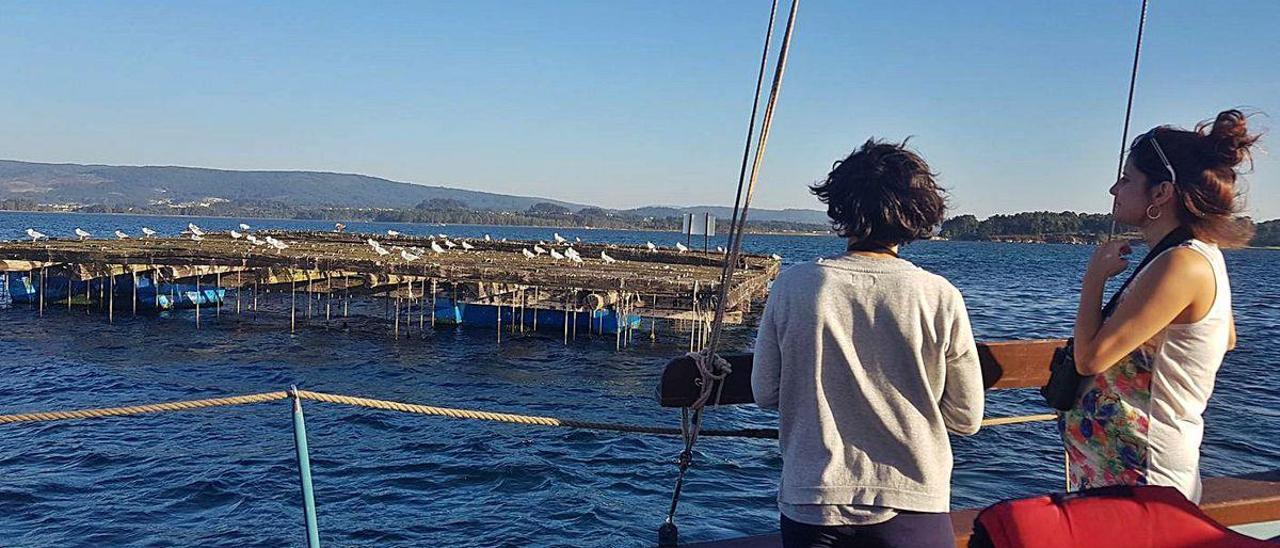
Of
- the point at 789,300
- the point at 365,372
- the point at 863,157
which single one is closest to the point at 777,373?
the point at 789,300

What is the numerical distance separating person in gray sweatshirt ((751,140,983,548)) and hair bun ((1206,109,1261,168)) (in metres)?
0.88

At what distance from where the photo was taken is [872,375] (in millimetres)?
2277

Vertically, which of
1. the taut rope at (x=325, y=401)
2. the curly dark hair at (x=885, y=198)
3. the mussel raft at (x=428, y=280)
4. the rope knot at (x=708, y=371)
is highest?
the curly dark hair at (x=885, y=198)

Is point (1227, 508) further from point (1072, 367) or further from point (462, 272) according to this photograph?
point (462, 272)

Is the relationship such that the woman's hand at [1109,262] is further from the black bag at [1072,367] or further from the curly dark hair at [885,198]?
the curly dark hair at [885,198]

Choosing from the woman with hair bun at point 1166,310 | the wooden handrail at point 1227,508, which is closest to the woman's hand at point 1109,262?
the woman with hair bun at point 1166,310

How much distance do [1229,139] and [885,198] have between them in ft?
3.50

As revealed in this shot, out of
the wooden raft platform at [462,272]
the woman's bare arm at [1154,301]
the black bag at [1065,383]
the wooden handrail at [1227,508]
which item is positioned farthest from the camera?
the wooden raft platform at [462,272]

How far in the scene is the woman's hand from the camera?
2629 mm

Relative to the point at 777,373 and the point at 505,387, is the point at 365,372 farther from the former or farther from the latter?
the point at 777,373

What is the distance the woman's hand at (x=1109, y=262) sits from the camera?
2.63 meters

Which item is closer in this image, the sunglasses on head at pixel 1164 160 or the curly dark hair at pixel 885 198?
the curly dark hair at pixel 885 198

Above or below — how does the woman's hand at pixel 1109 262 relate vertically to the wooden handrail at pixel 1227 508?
above

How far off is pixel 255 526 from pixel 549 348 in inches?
687
